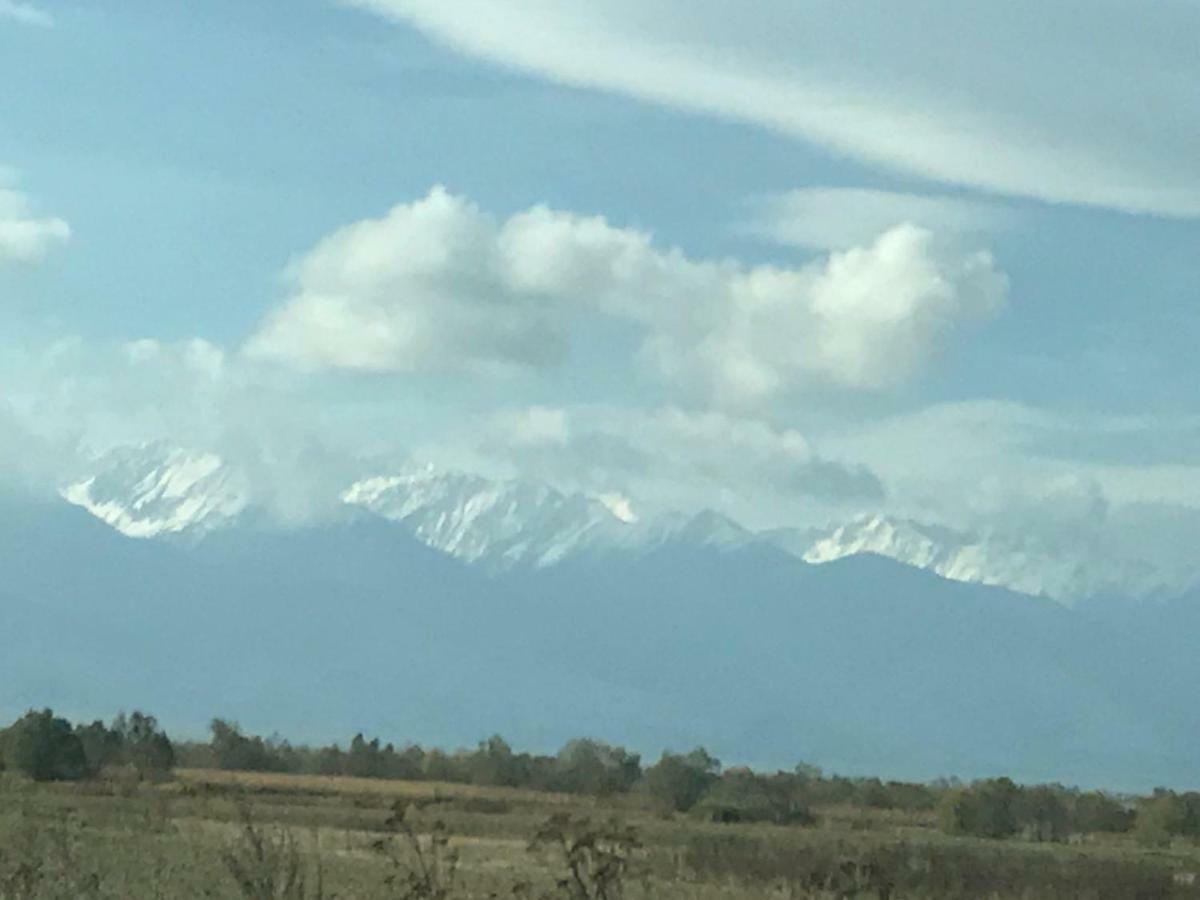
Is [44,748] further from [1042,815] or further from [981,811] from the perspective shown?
[1042,815]

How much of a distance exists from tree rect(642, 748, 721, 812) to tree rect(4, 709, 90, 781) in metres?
26.7

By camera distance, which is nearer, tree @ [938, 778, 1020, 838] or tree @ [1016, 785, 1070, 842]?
tree @ [938, 778, 1020, 838]

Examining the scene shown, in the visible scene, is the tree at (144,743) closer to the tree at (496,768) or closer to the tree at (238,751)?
the tree at (238,751)

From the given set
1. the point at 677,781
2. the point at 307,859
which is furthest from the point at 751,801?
the point at 307,859

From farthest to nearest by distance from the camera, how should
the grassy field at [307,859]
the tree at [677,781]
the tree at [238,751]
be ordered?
the tree at [238,751] < the tree at [677,781] < the grassy field at [307,859]

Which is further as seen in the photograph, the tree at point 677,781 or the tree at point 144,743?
the tree at point 677,781

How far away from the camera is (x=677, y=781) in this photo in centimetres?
9588

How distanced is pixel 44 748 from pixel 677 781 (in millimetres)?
30786

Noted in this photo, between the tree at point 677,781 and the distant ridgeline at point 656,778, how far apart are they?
0.08 m

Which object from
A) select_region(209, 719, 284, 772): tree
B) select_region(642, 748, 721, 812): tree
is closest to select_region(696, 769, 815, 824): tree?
select_region(642, 748, 721, 812): tree

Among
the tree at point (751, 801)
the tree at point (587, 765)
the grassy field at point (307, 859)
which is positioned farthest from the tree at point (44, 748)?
the grassy field at point (307, 859)

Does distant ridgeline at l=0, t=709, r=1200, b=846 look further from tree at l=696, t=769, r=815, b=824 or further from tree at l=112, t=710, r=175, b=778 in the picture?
tree at l=112, t=710, r=175, b=778

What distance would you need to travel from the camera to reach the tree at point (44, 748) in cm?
7531

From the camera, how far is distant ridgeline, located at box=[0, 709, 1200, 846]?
252 ft
